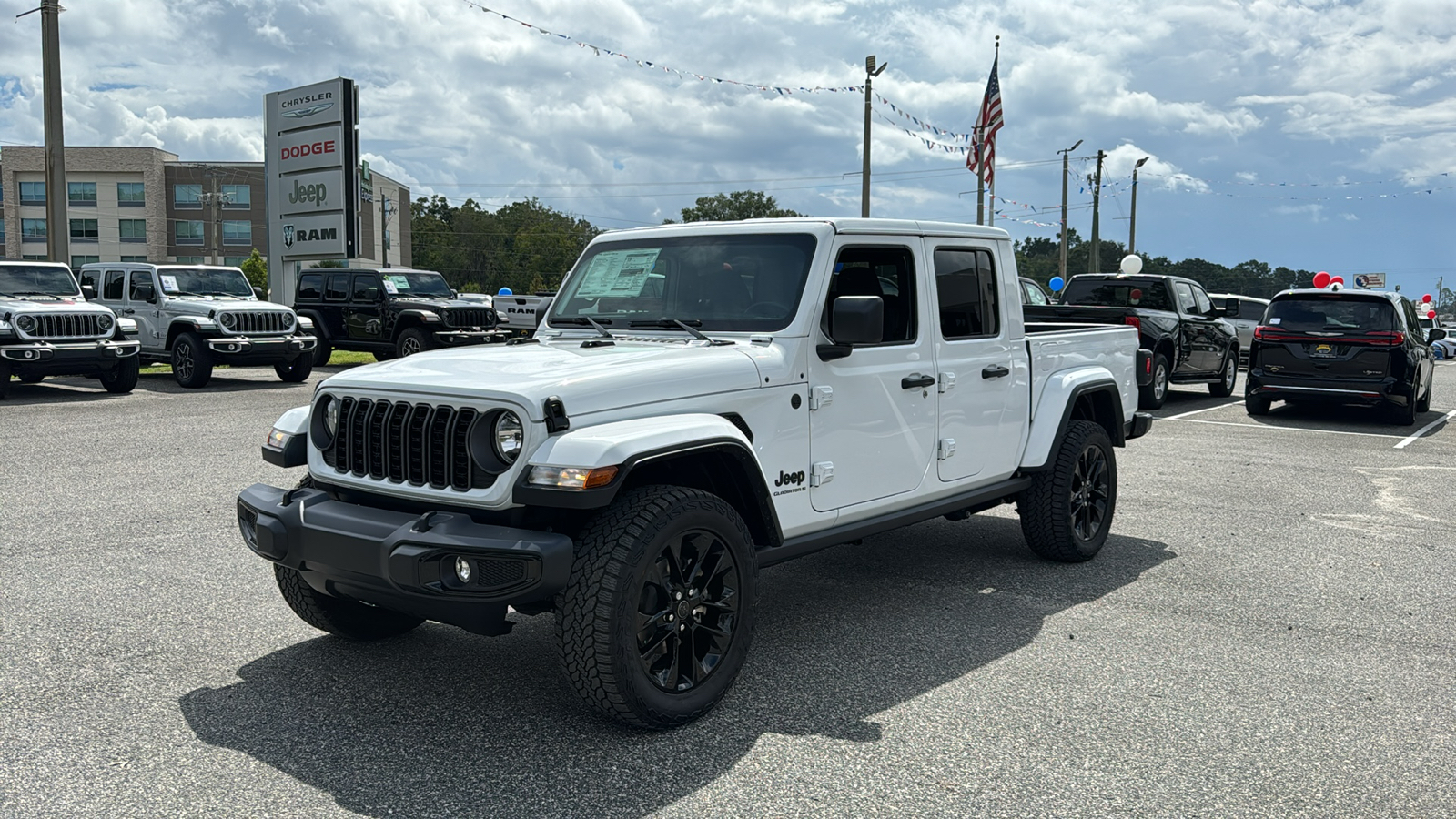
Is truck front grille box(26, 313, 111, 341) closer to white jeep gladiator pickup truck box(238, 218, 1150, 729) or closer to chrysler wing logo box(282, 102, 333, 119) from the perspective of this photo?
chrysler wing logo box(282, 102, 333, 119)

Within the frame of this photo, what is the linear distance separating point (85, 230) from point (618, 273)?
88.1 meters

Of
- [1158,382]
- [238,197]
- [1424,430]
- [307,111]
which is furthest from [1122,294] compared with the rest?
[238,197]

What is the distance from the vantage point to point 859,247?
201 inches

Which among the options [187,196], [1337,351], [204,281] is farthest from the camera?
[187,196]

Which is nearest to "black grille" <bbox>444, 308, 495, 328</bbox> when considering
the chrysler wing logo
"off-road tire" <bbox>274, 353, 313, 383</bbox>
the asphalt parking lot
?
"off-road tire" <bbox>274, 353, 313, 383</bbox>

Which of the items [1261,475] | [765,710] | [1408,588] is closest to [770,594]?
[765,710]

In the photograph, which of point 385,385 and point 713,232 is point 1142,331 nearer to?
point 713,232

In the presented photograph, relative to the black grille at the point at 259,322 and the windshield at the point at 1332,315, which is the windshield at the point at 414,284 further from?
the windshield at the point at 1332,315

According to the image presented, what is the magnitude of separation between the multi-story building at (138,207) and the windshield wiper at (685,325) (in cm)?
7645

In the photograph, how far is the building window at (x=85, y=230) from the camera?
263 feet

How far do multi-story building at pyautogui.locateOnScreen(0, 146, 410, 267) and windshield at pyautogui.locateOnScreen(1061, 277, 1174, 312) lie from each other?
67762mm

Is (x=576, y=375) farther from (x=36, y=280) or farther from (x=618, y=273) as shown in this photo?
(x=36, y=280)

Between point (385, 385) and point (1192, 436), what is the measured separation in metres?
10.7

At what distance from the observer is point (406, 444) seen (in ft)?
13.2
